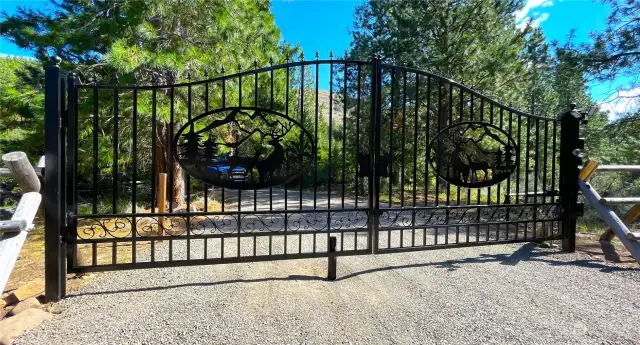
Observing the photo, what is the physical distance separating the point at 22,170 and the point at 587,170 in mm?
5981

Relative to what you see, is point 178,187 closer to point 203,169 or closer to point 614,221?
point 203,169

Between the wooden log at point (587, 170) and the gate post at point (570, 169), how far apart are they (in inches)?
2.4

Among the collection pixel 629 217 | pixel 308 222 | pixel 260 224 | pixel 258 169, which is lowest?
pixel 260 224

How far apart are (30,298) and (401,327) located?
315 cm

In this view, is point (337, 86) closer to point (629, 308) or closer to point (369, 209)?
point (369, 209)

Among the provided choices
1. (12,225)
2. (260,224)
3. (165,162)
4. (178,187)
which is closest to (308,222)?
(12,225)

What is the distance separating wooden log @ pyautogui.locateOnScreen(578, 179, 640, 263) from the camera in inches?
140

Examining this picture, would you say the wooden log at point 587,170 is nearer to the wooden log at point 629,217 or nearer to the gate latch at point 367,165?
the wooden log at point 629,217

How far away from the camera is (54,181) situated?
104 inches

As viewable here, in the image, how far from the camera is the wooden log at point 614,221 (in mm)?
3545

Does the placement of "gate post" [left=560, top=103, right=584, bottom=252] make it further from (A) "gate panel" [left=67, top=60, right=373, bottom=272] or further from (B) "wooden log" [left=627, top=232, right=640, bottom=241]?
(A) "gate panel" [left=67, top=60, right=373, bottom=272]

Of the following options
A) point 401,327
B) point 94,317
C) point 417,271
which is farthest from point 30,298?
point 417,271

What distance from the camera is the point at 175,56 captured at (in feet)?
17.1

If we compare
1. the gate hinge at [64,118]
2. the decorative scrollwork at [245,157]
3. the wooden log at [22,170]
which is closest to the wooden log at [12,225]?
the wooden log at [22,170]
